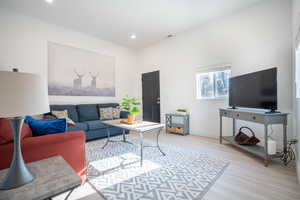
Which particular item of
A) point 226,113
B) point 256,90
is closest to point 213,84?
point 226,113

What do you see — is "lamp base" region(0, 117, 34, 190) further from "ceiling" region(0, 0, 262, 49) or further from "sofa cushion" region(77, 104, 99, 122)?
"sofa cushion" region(77, 104, 99, 122)

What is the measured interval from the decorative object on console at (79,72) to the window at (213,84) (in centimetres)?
272

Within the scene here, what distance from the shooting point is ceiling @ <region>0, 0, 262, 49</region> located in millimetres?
2768

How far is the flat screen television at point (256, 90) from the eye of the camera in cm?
210

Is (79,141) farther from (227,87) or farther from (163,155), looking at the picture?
(227,87)

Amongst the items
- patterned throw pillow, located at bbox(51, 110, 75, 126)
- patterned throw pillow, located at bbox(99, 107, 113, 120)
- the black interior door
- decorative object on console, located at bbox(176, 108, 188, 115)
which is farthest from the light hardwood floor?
the black interior door

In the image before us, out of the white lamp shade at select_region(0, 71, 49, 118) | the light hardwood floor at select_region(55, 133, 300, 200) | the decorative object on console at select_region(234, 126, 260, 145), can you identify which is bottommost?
the light hardwood floor at select_region(55, 133, 300, 200)

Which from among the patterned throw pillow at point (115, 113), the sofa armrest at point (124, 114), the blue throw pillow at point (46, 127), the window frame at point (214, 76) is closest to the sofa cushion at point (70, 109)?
the patterned throw pillow at point (115, 113)

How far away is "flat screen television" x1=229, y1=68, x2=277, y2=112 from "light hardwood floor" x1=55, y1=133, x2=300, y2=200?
852mm

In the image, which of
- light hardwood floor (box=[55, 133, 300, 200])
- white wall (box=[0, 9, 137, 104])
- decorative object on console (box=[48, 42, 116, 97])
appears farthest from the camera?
decorative object on console (box=[48, 42, 116, 97])

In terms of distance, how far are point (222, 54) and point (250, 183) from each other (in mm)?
2687

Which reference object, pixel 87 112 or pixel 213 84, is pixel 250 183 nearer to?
pixel 213 84

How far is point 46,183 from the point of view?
0.80 m

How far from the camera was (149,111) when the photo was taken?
16.5 feet
